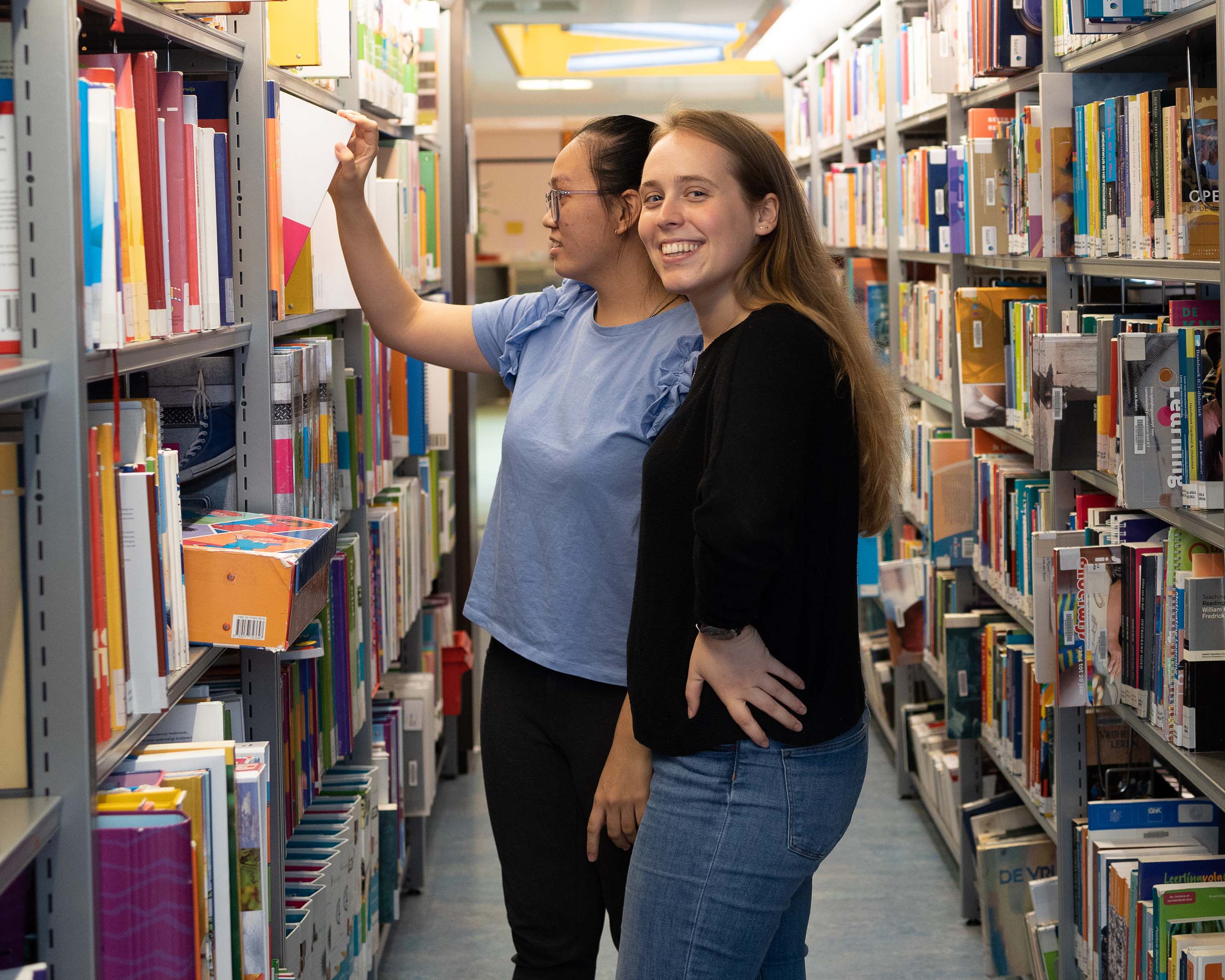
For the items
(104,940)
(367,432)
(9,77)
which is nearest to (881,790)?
(367,432)

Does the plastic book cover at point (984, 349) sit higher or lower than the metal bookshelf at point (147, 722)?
higher

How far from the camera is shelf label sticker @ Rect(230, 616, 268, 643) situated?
1595 millimetres

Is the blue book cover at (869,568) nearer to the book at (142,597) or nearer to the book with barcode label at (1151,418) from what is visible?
the book with barcode label at (1151,418)

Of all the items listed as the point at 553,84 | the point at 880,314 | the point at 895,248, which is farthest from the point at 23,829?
the point at 553,84

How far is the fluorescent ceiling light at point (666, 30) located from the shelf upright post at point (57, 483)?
7440 millimetres

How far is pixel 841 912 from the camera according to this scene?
11.0 ft

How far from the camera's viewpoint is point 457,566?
4.41m

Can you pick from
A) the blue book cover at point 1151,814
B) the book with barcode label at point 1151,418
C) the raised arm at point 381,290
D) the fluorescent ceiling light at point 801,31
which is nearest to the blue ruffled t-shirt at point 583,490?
the raised arm at point 381,290

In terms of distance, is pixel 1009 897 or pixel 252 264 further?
pixel 1009 897

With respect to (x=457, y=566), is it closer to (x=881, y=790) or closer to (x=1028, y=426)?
(x=881, y=790)

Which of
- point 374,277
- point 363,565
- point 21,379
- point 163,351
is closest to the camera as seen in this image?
point 21,379

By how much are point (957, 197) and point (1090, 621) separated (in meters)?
1.36

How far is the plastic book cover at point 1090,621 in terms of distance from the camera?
85.5 inches

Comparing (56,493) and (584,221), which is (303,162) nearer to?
(584,221)
